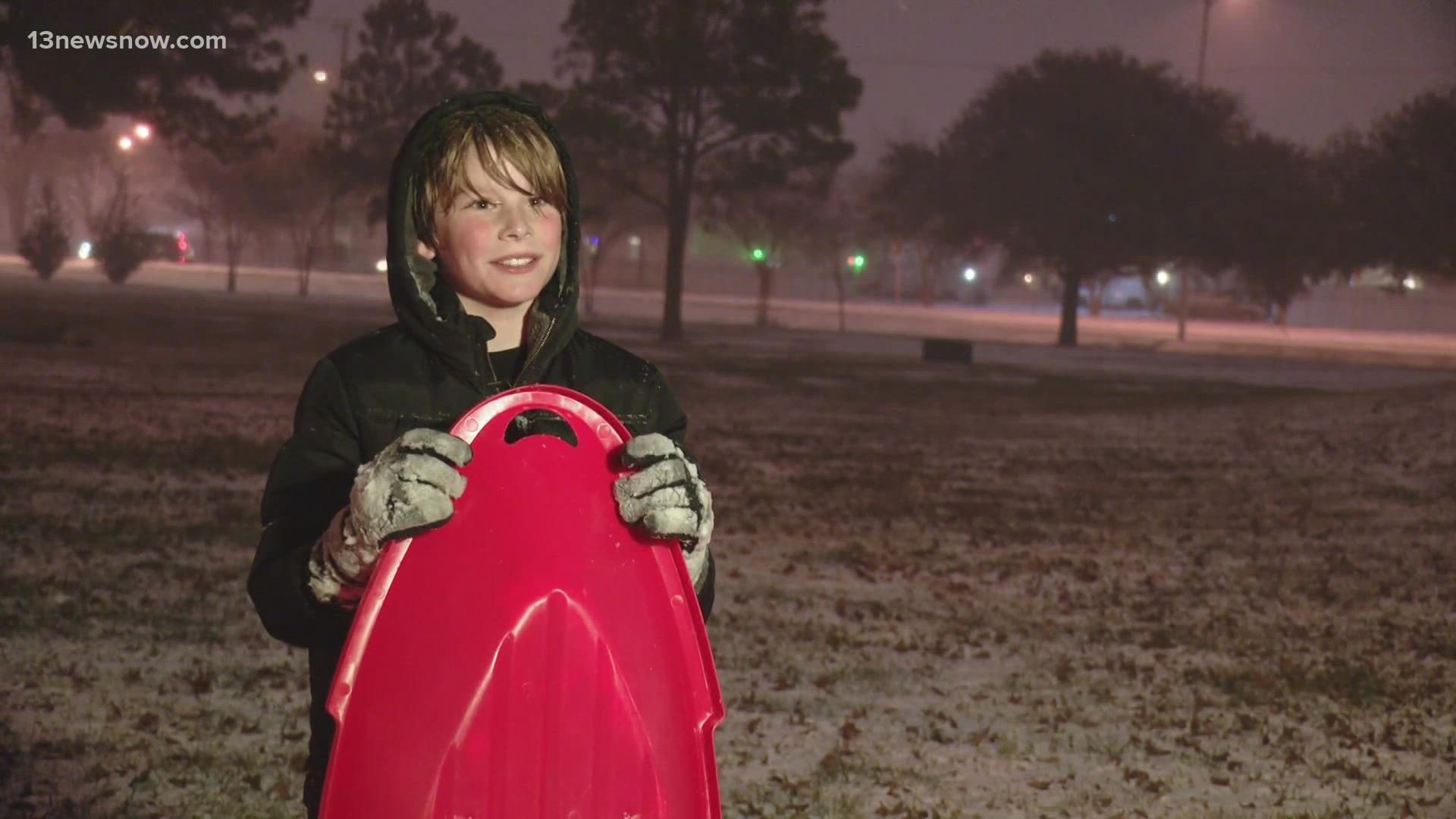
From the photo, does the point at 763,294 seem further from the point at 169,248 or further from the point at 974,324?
the point at 169,248

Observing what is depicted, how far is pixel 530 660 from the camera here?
2.05m

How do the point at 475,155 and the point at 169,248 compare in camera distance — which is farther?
the point at 169,248

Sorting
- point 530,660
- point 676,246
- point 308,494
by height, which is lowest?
point 530,660

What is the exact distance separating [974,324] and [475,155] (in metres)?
56.0

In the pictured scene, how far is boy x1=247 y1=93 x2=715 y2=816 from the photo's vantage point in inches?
87.6

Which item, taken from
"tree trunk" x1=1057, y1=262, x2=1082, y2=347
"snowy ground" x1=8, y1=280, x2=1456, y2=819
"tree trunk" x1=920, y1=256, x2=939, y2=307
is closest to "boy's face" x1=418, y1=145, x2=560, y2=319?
"snowy ground" x1=8, y1=280, x2=1456, y2=819

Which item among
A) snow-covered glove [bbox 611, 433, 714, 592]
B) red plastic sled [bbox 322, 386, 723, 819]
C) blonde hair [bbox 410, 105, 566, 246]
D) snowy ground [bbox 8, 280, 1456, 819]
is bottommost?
snowy ground [bbox 8, 280, 1456, 819]

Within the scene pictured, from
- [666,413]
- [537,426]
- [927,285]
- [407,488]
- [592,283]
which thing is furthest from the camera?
[927,285]

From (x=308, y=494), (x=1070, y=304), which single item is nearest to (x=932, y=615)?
(x=308, y=494)

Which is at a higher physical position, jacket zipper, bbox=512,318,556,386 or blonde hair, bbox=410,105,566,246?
blonde hair, bbox=410,105,566,246

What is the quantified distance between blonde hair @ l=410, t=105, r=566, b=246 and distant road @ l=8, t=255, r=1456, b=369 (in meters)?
39.0

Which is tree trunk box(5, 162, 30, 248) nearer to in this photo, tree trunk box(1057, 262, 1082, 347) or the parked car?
the parked car

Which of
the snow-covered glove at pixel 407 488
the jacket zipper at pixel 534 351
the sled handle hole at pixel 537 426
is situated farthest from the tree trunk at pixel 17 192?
the snow-covered glove at pixel 407 488

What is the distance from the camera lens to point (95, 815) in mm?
4828
